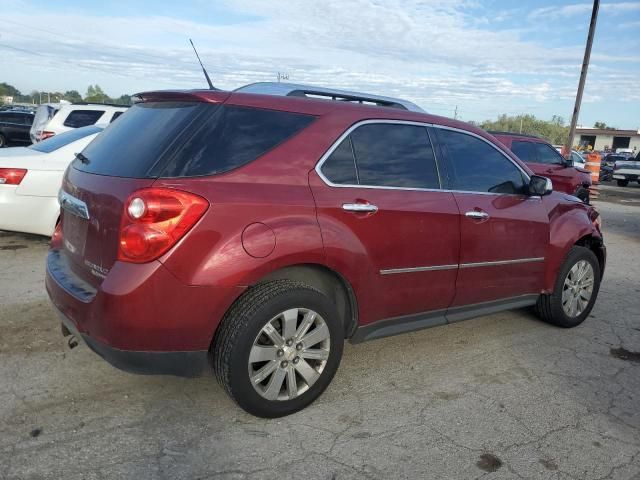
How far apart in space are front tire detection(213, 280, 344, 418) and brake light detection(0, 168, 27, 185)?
13.9 feet

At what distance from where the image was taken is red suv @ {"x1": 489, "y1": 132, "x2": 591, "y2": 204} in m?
12.2

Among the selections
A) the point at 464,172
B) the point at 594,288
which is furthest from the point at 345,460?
the point at 594,288

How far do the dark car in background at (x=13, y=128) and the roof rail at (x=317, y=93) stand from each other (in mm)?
22807

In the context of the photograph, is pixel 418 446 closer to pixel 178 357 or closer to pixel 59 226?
pixel 178 357

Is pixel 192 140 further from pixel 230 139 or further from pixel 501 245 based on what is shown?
pixel 501 245

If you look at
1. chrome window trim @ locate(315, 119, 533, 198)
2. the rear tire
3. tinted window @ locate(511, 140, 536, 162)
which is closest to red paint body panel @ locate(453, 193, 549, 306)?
chrome window trim @ locate(315, 119, 533, 198)

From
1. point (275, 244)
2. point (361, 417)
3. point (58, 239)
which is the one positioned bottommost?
point (361, 417)

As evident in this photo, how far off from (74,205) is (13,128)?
919 inches

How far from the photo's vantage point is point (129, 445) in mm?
2814

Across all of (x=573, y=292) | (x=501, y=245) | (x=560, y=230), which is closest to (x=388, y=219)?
(x=501, y=245)

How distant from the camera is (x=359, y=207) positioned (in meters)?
3.31

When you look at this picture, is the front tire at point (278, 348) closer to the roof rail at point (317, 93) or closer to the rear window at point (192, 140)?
the rear window at point (192, 140)

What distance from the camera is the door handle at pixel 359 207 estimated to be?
3252 mm

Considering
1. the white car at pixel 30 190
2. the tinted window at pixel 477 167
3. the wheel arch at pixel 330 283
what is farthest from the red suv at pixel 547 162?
the wheel arch at pixel 330 283
